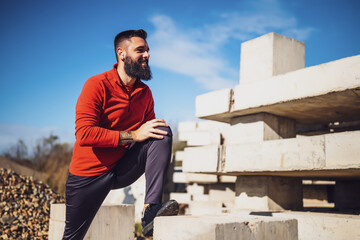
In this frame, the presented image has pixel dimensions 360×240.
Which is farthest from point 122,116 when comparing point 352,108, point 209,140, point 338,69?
point 209,140

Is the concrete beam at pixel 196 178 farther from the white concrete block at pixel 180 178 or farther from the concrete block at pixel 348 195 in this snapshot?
the concrete block at pixel 348 195

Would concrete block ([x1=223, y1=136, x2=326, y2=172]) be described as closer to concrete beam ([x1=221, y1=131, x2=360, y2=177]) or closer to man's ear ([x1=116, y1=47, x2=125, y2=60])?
concrete beam ([x1=221, y1=131, x2=360, y2=177])

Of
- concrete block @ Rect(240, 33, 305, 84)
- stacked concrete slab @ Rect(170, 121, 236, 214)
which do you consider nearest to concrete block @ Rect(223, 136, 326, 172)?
stacked concrete slab @ Rect(170, 121, 236, 214)

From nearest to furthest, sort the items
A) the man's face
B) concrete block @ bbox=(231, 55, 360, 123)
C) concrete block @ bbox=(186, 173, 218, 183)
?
1. the man's face
2. concrete block @ bbox=(231, 55, 360, 123)
3. concrete block @ bbox=(186, 173, 218, 183)

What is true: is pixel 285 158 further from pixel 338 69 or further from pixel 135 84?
A: pixel 135 84

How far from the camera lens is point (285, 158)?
12.9 feet

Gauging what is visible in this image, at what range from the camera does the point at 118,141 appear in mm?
2592

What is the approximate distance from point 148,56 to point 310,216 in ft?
8.40

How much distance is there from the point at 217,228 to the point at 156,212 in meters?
0.56

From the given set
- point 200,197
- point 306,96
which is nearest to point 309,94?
point 306,96

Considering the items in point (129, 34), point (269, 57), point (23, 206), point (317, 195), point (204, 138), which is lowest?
point (23, 206)

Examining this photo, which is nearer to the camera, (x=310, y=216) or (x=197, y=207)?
(x=310, y=216)

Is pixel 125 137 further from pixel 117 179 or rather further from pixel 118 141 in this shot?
pixel 117 179

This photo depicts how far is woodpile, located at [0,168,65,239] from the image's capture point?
536 centimetres
